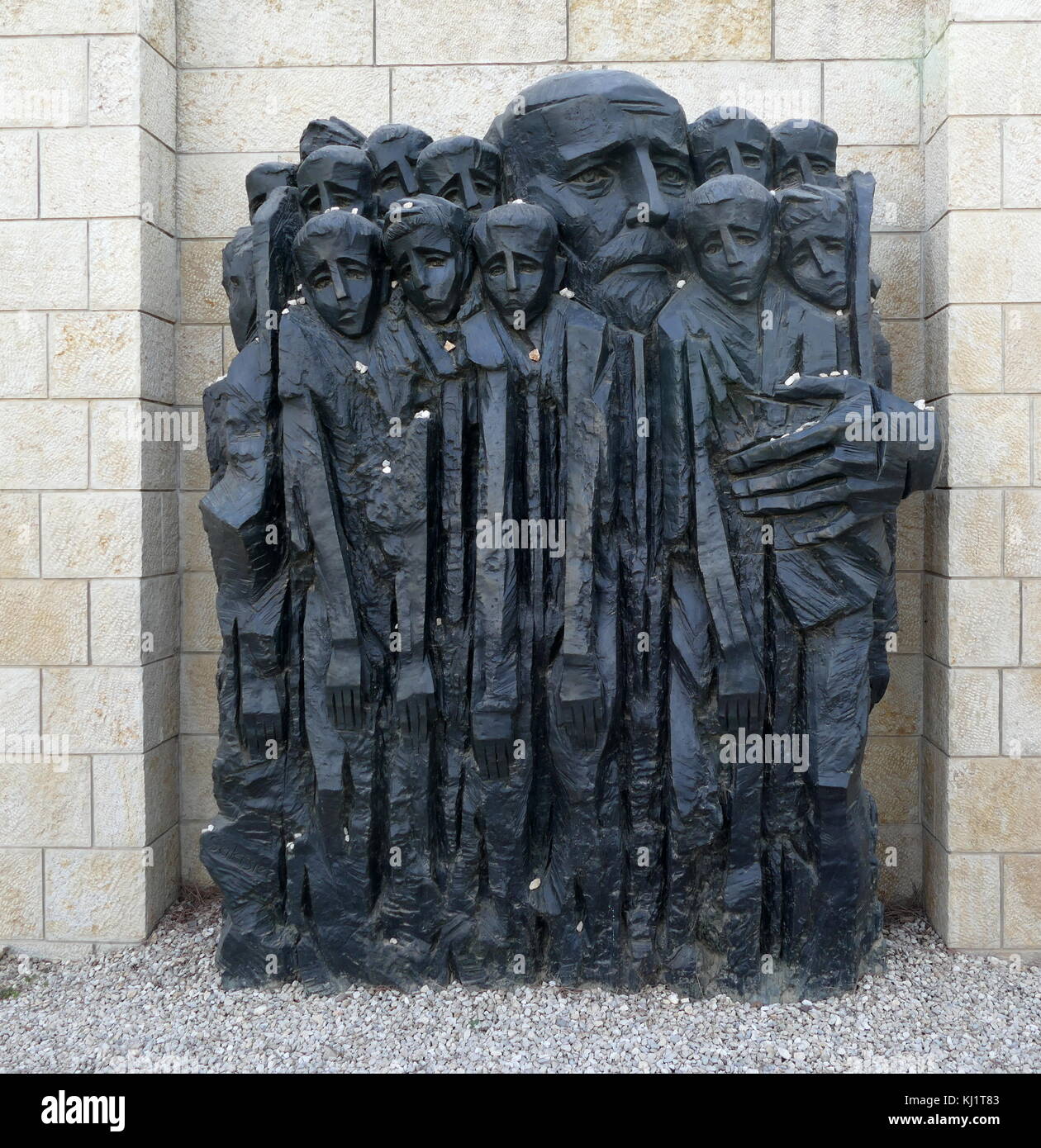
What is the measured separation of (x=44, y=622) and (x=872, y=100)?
5633 millimetres

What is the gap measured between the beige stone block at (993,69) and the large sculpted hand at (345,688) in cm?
427

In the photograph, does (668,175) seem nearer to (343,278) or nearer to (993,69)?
(343,278)

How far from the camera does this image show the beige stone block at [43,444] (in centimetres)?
543

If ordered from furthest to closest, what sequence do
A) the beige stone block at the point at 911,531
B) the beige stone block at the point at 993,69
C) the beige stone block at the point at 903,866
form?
the beige stone block at the point at 903,866 < the beige stone block at the point at 911,531 < the beige stone block at the point at 993,69

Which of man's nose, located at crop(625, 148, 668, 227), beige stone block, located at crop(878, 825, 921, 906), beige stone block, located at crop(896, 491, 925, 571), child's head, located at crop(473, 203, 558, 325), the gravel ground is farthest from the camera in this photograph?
beige stone block, located at crop(878, 825, 921, 906)

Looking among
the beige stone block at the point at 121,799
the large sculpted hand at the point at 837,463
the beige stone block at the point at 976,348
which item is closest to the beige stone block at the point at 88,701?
the beige stone block at the point at 121,799

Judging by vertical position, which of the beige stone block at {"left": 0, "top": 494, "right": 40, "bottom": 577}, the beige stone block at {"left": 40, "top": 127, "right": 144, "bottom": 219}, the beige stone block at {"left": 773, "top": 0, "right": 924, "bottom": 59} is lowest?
the beige stone block at {"left": 0, "top": 494, "right": 40, "bottom": 577}

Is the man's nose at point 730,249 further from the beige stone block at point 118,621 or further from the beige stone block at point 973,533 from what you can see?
the beige stone block at point 118,621

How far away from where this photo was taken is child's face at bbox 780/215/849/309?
187 inches

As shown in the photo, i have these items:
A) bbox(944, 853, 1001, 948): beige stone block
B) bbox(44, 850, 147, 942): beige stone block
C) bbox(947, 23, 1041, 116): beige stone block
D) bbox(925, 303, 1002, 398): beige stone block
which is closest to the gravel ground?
bbox(944, 853, 1001, 948): beige stone block

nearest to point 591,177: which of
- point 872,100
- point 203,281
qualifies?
point 872,100

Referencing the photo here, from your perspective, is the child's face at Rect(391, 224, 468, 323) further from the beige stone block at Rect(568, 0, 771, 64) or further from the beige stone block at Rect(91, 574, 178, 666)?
the beige stone block at Rect(91, 574, 178, 666)

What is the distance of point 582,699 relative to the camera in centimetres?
465

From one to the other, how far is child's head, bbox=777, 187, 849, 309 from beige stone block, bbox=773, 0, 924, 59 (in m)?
1.56
